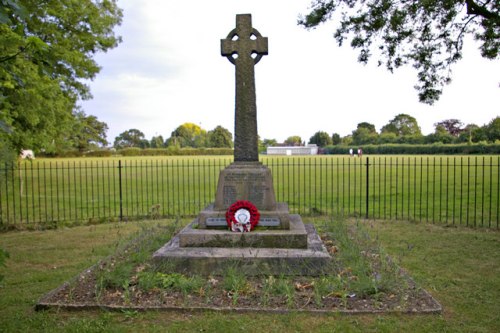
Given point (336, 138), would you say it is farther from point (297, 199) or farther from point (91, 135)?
point (297, 199)

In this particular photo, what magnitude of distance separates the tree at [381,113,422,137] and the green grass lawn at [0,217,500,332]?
74545 mm

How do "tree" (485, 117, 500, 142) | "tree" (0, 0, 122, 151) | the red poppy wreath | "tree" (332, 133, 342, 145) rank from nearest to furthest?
the red poppy wreath → "tree" (0, 0, 122, 151) → "tree" (485, 117, 500, 142) → "tree" (332, 133, 342, 145)

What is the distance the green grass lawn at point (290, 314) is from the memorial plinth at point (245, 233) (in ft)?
4.10

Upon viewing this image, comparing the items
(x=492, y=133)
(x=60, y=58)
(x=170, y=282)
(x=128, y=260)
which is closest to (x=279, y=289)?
(x=170, y=282)

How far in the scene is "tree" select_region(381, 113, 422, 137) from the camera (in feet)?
259

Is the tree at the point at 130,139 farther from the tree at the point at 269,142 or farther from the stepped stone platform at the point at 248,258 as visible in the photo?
the stepped stone platform at the point at 248,258

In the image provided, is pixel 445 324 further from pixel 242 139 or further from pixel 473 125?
pixel 473 125

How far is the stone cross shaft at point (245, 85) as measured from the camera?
6.80m

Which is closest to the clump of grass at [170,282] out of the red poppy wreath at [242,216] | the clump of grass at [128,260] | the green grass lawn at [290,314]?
the clump of grass at [128,260]

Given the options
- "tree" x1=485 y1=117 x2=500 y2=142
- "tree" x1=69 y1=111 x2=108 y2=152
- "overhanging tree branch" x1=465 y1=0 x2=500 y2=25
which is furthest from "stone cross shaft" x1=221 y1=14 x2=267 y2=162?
"tree" x1=69 y1=111 x2=108 y2=152

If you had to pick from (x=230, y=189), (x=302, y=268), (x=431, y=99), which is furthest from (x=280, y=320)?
(x=431, y=99)

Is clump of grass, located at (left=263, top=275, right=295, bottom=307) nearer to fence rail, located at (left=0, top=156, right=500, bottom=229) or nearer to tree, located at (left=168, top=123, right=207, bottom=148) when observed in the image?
fence rail, located at (left=0, top=156, right=500, bottom=229)

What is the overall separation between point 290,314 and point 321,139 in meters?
82.0

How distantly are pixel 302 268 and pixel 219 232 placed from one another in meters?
1.43
